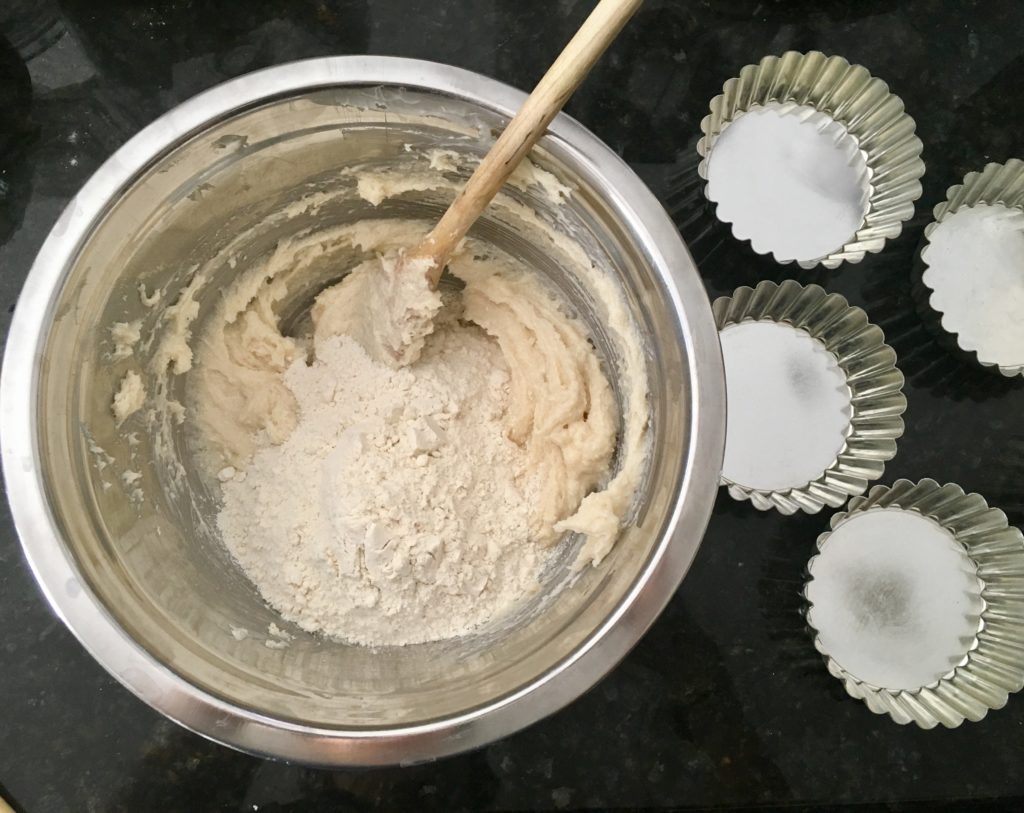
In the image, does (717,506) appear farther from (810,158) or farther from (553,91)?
(553,91)

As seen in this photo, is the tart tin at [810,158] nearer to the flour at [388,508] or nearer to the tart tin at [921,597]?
the tart tin at [921,597]

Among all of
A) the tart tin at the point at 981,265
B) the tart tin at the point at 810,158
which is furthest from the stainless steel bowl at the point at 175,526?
the tart tin at the point at 981,265

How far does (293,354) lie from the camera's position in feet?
4.13

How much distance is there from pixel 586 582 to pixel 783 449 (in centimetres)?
51

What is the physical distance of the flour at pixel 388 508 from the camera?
1.12 metres

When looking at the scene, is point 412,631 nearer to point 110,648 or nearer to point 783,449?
point 110,648

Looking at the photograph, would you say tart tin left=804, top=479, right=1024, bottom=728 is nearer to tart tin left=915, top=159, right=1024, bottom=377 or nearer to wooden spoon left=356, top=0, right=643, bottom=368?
tart tin left=915, top=159, right=1024, bottom=377

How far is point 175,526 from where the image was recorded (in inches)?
44.9

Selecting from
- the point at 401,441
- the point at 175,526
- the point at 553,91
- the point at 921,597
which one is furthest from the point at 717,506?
the point at 175,526

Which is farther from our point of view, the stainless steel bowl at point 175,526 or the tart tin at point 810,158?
the tart tin at point 810,158

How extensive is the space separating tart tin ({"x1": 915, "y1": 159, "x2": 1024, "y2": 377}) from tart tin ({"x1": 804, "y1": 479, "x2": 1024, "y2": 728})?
0.97 feet

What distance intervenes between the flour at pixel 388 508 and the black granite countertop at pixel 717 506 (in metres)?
0.35

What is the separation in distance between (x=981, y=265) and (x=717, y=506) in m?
0.69

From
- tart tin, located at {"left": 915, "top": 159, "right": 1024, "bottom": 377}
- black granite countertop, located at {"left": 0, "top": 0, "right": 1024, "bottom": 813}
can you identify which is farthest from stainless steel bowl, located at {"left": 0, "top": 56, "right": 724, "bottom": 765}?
tart tin, located at {"left": 915, "top": 159, "right": 1024, "bottom": 377}
